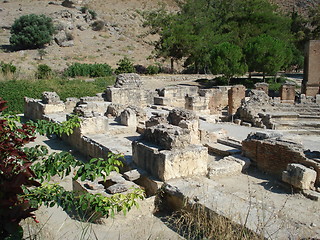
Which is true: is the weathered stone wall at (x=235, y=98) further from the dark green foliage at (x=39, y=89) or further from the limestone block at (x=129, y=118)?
the dark green foliage at (x=39, y=89)

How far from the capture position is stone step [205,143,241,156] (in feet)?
31.4

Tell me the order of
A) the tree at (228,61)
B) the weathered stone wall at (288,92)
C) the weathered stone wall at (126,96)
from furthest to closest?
1. the tree at (228,61)
2. the weathered stone wall at (288,92)
3. the weathered stone wall at (126,96)

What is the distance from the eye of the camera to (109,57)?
36406 millimetres

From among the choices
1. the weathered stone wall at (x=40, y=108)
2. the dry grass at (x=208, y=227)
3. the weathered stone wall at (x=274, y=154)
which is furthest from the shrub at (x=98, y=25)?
the dry grass at (x=208, y=227)

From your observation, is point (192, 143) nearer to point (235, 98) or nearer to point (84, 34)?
point (235, 98)

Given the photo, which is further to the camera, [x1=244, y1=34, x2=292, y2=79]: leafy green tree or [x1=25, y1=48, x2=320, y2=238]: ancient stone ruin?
[x1=244, y1=34, x2=292, y2=79]: leafy green tree

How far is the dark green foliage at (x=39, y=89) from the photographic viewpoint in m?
18.4

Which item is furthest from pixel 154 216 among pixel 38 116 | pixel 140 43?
pixel 140 43

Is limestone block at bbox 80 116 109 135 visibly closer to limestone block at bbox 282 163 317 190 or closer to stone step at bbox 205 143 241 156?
stone step at bbox 205 143 241 156

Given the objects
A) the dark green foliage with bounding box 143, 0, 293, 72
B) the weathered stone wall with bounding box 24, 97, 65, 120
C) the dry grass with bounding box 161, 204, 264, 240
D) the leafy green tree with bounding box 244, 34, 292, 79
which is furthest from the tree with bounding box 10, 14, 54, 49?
the dry grass with bounding box 161, 204, 264, 240

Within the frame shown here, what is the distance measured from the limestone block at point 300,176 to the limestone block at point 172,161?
1.82 meters

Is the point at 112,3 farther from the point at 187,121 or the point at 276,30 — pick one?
the point at 187,121

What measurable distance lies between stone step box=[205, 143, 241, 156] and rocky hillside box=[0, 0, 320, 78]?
17.3m

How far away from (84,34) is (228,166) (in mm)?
38389
